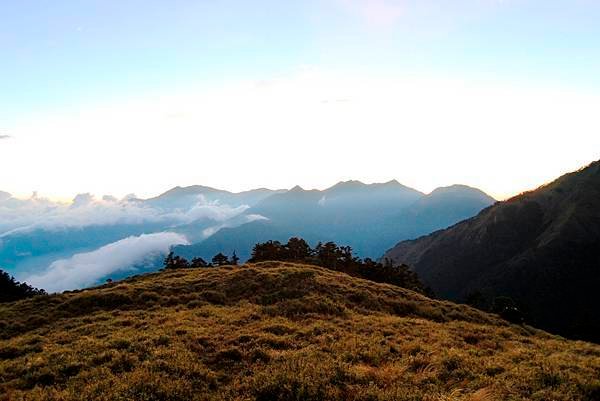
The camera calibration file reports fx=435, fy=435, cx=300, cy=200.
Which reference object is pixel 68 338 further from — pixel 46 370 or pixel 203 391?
pixel 203 391

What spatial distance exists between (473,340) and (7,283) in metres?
109

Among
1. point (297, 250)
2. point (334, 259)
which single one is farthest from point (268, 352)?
point (297, 250)

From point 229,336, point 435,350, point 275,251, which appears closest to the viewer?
point 435,350

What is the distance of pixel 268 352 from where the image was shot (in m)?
20.5

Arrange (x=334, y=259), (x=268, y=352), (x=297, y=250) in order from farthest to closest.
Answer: (x=297, y=250), (x=334, y=259), (x=268, y=352)

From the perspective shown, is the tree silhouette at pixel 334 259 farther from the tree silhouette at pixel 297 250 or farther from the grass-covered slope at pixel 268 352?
the grass-covered slope at pixel 268 352

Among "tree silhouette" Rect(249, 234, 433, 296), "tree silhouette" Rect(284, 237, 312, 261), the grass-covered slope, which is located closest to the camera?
the grass-covered slope

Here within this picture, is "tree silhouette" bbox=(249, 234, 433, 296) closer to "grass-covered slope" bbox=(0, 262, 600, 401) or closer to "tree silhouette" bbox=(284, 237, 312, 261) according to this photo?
A: "tree silhouette" bbox=(284, 237, 312, 261)

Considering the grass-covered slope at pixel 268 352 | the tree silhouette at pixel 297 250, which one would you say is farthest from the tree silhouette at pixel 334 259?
the grass-covered slope at pixel 268 352

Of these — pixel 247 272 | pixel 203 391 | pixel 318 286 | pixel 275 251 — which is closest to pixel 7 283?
pixel 275 251

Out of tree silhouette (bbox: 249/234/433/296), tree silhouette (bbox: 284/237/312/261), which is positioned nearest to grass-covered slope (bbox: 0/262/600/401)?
tree silhouette (bbox: 249/234/433/296)

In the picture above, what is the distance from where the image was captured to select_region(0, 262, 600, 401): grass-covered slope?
1518cm

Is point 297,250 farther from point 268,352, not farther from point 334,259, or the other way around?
point 268,352

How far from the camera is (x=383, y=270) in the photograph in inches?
4156
